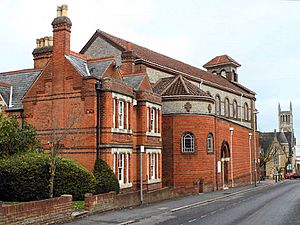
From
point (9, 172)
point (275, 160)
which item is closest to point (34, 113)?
point (9, 172)

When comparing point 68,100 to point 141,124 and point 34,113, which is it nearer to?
point 34,113

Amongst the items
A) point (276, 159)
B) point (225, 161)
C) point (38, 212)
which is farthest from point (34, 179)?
point (276, 159)

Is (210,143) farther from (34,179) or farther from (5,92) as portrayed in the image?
(34,179)

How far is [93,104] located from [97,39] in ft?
60.5

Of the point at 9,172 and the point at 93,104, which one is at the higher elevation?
the point at 93,104

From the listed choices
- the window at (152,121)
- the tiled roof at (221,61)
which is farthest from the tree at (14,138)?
the tiled roof at (221,61)

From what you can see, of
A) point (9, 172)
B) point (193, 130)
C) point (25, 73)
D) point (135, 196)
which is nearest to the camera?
point (9, 172)

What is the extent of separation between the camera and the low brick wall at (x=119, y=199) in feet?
70.8

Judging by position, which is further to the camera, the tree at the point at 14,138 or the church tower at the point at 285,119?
the church tower at the point at 285,119

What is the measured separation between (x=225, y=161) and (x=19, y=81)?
22673 mm

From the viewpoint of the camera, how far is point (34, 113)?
29.8 metres

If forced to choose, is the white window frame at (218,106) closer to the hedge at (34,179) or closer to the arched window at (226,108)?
the arched window at (226,108)

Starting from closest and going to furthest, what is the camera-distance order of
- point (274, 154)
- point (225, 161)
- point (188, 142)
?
point (188, 142)
point (225, 161)
point (274, 154)

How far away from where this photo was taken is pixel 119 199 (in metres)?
24.4
